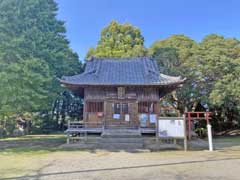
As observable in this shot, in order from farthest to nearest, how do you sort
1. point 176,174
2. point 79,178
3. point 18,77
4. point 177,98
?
point 177,98
point 18,77
point 176,174
point 79,178

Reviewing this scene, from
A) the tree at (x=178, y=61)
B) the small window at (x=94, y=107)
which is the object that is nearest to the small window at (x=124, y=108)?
the small window at (x=94, y=107)

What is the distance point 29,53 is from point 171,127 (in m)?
10.2

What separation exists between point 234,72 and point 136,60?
25.5 feet

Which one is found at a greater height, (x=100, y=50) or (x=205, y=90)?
(x=100, y=50)

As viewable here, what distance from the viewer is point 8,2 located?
15.5 metres

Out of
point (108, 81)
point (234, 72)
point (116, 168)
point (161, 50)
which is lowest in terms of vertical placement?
point (116, 168)

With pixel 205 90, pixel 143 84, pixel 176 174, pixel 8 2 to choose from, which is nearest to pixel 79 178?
pixel 176 174

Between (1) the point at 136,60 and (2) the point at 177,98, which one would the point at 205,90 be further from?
(1) the point at 136,60

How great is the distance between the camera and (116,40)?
33.3m

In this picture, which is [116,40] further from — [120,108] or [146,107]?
[146,107]

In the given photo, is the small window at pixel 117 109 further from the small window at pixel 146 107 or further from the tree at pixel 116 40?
the tree at pixel 116 40

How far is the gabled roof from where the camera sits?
1574 cm

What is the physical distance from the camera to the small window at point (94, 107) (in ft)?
54.0

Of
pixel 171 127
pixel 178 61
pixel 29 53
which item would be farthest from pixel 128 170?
pixel 178 61
